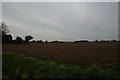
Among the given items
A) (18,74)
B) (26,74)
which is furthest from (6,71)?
(26,74)

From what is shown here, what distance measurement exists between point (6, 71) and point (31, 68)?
12.4 feet

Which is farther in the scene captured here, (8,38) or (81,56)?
(8,38)

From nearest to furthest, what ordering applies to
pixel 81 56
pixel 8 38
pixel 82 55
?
pixel 81 56 → pixel 82 55 → pixel 8 38

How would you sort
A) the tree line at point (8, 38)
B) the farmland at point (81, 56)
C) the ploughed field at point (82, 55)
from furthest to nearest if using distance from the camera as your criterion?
the tree line at point (8, 38) < the ploughed field at point (82, 55) < the farmland at point (81, 56)

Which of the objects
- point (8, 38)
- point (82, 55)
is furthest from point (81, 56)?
point (8, 38)

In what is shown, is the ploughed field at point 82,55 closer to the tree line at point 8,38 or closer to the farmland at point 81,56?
the farmland at point 81,56

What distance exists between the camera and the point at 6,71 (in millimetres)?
18906

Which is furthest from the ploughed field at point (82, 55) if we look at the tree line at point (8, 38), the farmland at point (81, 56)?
the tree line at point (8, 38)

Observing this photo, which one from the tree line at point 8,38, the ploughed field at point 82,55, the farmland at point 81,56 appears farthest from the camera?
the tree line at point 8,38

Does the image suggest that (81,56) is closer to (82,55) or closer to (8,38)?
(82,55)

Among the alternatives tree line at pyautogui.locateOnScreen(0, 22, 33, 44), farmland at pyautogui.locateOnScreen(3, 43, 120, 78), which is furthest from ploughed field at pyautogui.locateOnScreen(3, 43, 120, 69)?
tree line at pyautogui.locateOnScreen(0, 22, 33, 44)

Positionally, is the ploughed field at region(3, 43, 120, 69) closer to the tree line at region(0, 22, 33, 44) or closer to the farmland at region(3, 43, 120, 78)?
the farmland at region(3, 43, 120, 78)

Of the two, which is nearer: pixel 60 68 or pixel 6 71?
pixel 60 68

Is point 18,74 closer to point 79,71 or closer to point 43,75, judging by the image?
point 43,75
